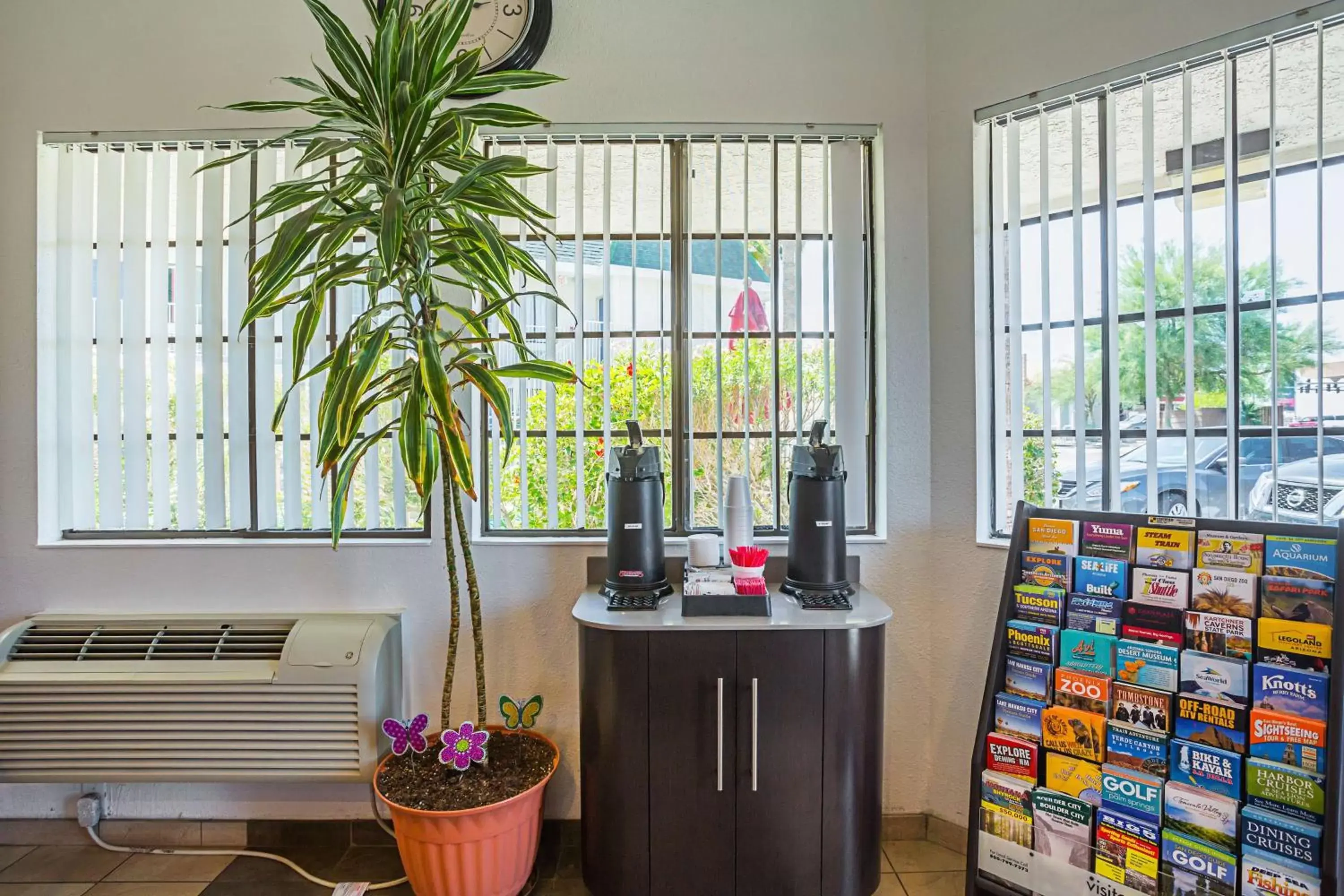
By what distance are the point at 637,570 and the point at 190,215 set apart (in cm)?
187

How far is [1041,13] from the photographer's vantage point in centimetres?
177

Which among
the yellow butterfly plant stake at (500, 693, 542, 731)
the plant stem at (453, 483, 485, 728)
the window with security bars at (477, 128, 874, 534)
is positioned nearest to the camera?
the plant stem at (453, 483, 485, 728)

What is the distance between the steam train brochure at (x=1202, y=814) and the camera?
1.26m

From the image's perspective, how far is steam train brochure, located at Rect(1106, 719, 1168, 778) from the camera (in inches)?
53.0

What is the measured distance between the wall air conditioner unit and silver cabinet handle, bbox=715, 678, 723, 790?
101 centimetres

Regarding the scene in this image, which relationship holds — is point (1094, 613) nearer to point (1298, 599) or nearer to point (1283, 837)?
point (1298, 599)

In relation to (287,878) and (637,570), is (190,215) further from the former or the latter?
(287,878)

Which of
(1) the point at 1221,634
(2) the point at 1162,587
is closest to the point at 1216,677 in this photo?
(1) the point at 1221,634

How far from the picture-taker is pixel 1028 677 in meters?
1.52

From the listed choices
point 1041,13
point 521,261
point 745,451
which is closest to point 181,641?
point 521,261

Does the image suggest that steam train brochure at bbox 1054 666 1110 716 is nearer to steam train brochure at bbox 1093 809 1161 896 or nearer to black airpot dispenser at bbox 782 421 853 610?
steam train brochure at bbox 1093 809 1161 896

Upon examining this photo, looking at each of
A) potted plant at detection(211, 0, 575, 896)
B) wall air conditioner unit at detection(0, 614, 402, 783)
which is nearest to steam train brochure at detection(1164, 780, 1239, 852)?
potted plant at detection(211, 0, 575, 896)

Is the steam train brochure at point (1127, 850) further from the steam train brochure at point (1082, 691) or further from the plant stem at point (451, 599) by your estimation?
the plant stem at point (451, 599)

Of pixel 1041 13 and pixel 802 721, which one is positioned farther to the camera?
pixel 1041 13
